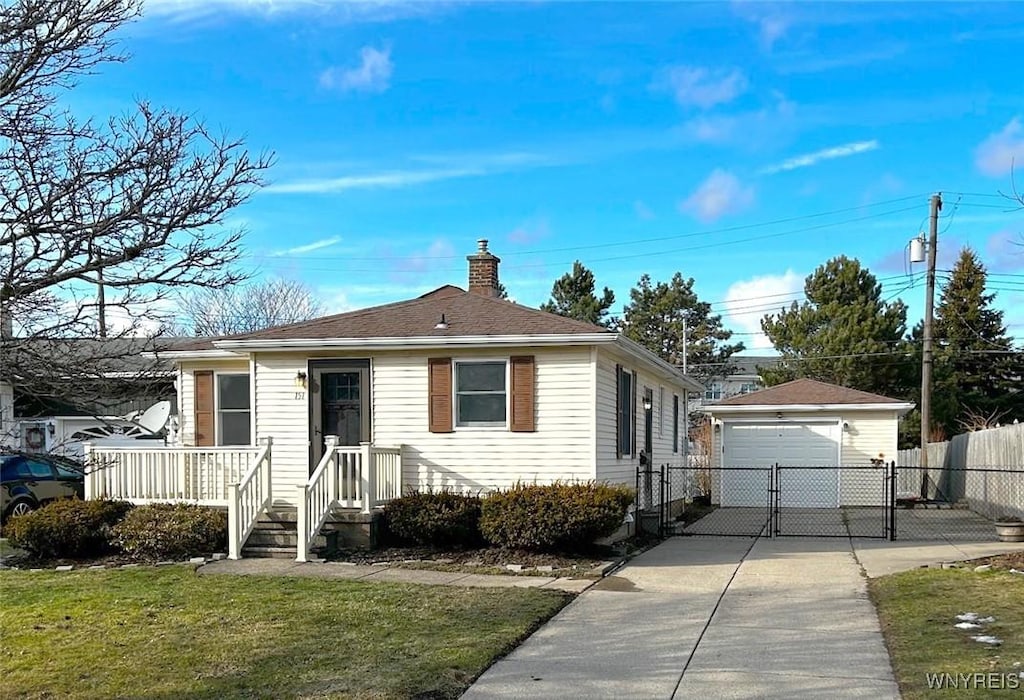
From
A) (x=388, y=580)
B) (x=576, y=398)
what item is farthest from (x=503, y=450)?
(x=388, y=580)

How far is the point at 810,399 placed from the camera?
23922mm

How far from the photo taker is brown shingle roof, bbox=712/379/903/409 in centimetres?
2375

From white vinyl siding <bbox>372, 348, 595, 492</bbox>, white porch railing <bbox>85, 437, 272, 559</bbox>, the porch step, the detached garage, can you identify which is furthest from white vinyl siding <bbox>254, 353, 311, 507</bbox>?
the detached garage

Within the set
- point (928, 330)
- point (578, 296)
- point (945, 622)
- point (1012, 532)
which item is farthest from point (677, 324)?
point (945, 622)

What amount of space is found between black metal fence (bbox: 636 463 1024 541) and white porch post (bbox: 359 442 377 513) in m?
4.93

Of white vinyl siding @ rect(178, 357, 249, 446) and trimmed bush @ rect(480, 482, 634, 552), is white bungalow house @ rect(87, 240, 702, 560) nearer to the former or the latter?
trimmed bush @ rect(480, 482, 634, 552)

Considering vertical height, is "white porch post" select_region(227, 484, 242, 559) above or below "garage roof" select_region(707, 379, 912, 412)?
below

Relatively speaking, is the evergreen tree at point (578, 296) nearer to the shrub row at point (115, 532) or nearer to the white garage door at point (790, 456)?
the white garage door at point (790, 456)

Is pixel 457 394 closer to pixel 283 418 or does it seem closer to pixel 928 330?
pixel 283 418

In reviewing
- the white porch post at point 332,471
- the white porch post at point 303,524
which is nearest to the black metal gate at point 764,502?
the white porch post at point 332,471

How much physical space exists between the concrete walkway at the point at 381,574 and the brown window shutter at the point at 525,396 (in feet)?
9.59

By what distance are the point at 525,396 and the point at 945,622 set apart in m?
6.69

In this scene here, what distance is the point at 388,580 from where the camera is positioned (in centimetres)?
1073

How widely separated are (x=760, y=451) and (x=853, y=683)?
695 inches
